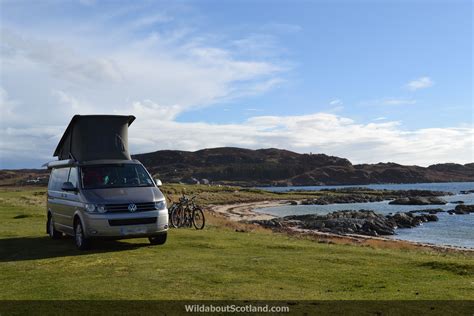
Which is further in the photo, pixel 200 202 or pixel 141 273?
pixel 200 202

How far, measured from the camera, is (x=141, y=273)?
10844mm

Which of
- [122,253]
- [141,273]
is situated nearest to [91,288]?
[141,273]

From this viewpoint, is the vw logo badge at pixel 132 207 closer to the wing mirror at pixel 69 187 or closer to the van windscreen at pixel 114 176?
the van windscreen at pixel 114 176

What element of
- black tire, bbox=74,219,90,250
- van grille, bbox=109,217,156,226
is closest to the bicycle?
black tire, bbox=74,219,90,250

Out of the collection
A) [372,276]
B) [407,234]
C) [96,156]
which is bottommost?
[407,234]

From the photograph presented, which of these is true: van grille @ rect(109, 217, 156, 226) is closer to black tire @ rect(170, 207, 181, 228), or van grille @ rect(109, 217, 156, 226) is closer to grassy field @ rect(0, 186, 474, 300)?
grassy field @ rect(0, 186, 474, 300)

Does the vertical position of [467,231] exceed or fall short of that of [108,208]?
it falls short

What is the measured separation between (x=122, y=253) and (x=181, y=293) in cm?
556

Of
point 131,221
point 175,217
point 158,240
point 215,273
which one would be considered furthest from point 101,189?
point 175,217

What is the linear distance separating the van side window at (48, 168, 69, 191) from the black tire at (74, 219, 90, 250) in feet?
7.12

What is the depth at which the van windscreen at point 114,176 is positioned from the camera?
14961mm

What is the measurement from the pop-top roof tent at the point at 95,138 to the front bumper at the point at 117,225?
126 inches

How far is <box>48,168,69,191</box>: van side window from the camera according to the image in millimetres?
16548

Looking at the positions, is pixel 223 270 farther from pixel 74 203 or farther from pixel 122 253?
pixel 74 203
